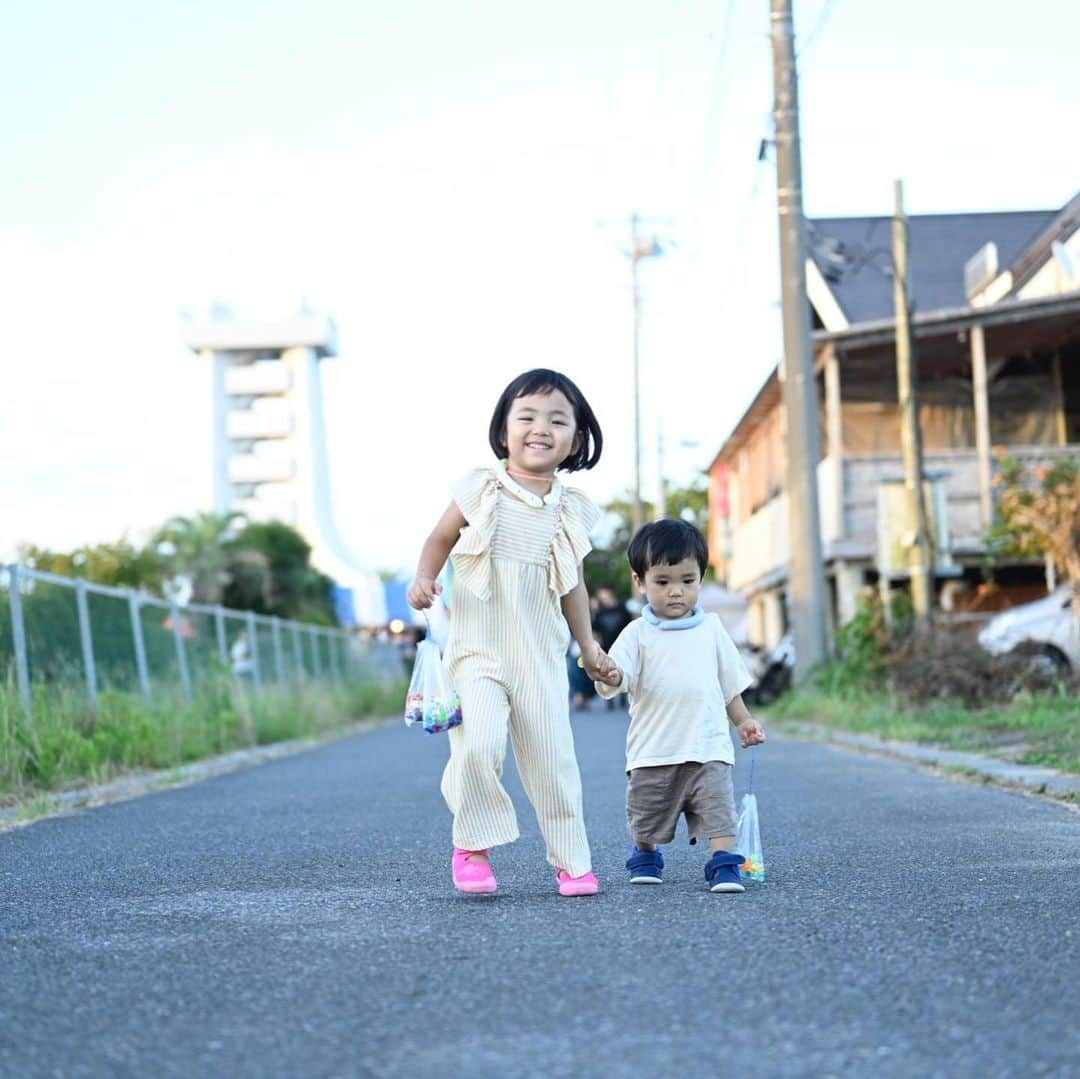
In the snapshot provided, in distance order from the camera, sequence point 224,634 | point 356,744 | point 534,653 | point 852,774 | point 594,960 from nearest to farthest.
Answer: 1. point 594,960
2. point 534,653
3. point 852,774
4. point 356,744
5. point 224,634

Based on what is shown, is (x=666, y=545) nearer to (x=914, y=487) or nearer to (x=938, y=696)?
(x=938, y=696)

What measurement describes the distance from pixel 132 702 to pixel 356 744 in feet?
14.1

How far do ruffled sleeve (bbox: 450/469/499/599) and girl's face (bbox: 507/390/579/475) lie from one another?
133 mm

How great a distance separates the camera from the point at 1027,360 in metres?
26.0

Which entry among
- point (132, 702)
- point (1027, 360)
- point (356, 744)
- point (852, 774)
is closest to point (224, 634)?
point (356, 744)

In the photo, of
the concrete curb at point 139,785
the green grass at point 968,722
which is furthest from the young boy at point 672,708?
the green grass at point 968,722

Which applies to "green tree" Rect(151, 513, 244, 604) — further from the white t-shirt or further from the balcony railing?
the white t-shirt

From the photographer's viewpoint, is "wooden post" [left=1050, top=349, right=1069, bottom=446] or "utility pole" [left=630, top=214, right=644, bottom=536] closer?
"wooden post" [left=1050, top=349, right=1069, bottom=446]

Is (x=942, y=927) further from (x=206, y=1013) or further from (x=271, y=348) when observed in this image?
(x=271, y=348)

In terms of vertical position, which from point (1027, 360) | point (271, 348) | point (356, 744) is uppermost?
point (271, 348)

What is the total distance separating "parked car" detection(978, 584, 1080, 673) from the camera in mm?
18016

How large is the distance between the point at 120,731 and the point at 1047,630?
10.2m

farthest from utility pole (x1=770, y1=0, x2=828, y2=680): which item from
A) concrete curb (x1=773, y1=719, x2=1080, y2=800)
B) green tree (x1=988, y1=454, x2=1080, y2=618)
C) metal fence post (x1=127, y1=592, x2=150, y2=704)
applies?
metal fence post (x1=127, y1=592, x2=150, y2=704)

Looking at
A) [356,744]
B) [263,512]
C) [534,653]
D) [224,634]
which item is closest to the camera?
[534,653]
